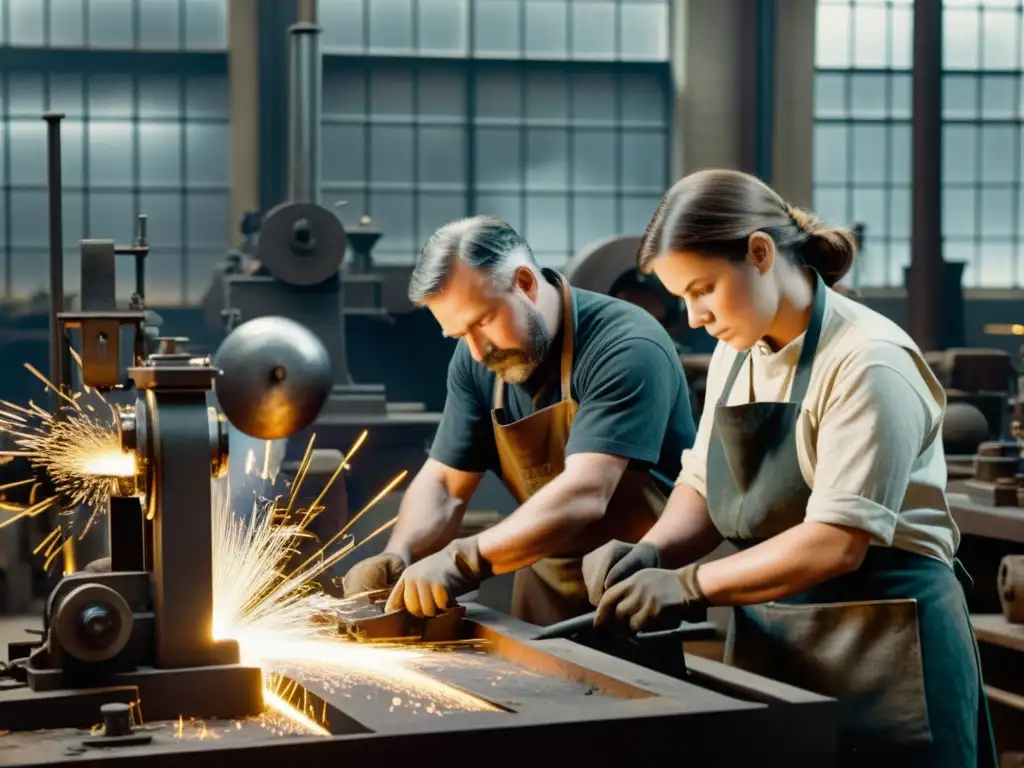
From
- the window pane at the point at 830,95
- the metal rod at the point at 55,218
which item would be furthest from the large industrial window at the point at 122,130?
the metal rod at the point at 55,218

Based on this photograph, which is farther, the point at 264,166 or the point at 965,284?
the point at 965,284

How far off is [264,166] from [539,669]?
8.86 m

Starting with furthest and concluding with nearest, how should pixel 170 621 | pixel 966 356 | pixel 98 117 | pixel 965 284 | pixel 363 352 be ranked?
pixel 965 284
pixel 98 117
pixel 363 352
pixel 966 356
pixel 170 621

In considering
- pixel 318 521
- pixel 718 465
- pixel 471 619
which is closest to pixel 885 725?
pixel 718 465

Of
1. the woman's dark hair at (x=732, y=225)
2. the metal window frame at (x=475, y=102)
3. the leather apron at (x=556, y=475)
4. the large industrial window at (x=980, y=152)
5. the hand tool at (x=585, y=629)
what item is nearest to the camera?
the woman's dark hair at (x=732, y=225)

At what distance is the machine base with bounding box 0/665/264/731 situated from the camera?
1.82 meters

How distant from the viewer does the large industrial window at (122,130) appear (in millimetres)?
10492

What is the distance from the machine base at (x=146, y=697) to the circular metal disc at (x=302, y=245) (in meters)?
4.22

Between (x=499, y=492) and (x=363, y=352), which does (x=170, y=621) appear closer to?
(x=499, y=492)

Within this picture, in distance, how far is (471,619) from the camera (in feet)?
7.92

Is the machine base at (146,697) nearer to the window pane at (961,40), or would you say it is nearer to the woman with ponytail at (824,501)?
the woman with ponytail at (824,501)

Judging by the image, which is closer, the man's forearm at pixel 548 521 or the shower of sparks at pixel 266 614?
the shower of sparks at pixel 266 614

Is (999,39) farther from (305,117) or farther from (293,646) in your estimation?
(293,646)

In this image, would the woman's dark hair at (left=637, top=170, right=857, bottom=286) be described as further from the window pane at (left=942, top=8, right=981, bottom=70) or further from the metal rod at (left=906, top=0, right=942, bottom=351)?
the window pane at (left=942, top=8, right=981, bottom=70)
